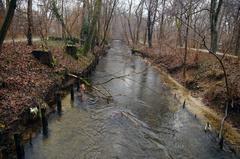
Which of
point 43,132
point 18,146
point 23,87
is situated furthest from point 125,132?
point 23,87

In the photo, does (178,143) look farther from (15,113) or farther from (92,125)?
(15,113)

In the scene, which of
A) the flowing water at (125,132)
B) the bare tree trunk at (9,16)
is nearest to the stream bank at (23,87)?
the flowing water at (125,132)

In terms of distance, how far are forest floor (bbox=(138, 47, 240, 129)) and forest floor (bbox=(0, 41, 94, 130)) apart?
984cm

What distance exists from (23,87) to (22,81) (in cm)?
61

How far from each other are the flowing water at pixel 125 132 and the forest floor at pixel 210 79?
1869 millimetres

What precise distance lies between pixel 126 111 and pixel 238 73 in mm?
7426

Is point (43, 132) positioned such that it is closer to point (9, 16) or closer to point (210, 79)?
point (9, 16)

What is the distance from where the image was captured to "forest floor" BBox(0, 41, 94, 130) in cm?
980

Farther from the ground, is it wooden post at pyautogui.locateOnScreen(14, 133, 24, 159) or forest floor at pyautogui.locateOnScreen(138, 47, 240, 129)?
forest floor at pyautogui.locateOnScreen(138, 47, 240, 129)

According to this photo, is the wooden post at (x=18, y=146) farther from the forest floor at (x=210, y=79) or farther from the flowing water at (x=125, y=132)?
the forest floor at (x=210, y=79)

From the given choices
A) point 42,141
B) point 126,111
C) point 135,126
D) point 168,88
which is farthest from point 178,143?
point 168,88

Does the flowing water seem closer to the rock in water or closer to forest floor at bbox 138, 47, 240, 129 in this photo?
forest floor at bbox 138, 47, 240, 129

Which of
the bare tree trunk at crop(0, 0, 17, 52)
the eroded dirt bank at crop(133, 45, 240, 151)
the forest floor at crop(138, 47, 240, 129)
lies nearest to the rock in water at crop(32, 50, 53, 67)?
the bare tree trunk at crop(0, 0, 17, 52)

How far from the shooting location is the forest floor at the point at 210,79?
1307 cm
